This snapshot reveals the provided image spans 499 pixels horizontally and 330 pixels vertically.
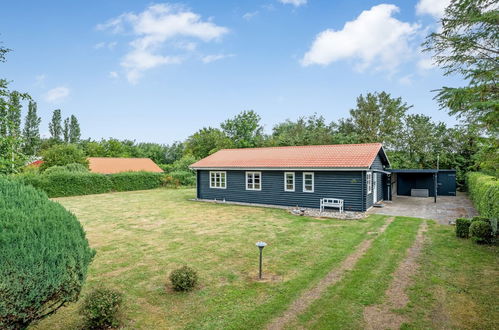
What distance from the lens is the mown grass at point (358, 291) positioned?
4574 mm

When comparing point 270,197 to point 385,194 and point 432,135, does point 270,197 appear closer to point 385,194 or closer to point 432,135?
point 385,194

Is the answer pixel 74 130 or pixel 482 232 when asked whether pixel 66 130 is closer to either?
pixel 74 130

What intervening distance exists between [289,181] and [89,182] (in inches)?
768

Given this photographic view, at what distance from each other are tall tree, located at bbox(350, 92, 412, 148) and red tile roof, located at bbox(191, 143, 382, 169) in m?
19.9

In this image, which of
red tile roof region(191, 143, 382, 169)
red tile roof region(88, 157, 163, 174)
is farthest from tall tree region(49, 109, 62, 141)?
red tile roof region(191, 143, 382, 169)

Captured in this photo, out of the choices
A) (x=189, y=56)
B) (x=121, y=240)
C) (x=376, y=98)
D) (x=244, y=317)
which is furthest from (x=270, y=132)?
(x=244, y=317)

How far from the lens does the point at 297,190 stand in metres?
16.4

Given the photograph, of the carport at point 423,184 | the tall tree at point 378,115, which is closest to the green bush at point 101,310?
the carport at point 423,184

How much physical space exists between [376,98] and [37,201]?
1540 inches

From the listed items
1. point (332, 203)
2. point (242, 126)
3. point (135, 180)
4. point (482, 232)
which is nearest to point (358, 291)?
point (482, 232)

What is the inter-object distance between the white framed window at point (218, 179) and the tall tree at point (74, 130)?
60.8 m

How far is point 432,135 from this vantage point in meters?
29.4

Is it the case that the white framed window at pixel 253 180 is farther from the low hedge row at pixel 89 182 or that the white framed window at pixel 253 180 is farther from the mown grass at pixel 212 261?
the low hedge row at pixel 89 182

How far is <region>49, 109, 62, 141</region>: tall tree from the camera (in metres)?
65.1
